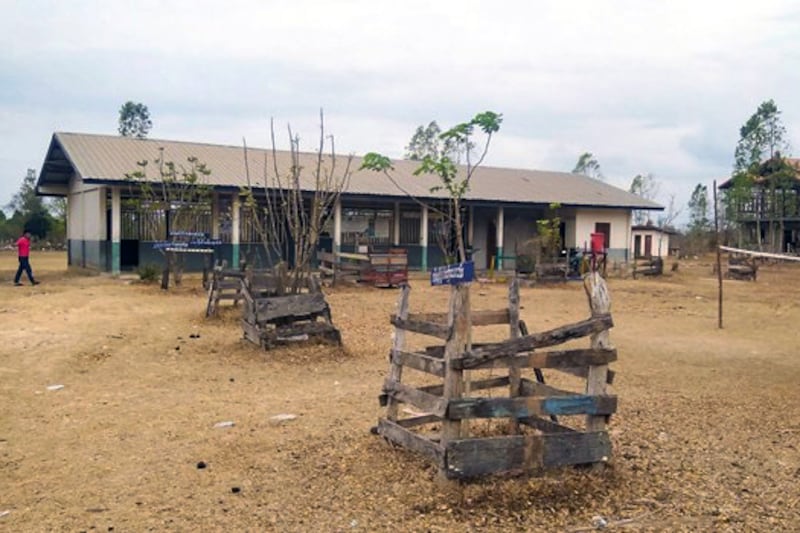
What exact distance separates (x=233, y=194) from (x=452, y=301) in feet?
66.3

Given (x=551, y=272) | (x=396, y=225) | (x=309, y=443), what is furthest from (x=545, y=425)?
(x=396, y=225)

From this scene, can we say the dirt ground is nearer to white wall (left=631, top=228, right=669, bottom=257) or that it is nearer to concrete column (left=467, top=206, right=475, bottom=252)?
concrete column (left=467, top=206, right=475, bottom=252)

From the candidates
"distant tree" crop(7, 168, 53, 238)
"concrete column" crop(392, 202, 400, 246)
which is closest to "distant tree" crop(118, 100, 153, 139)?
"distant tree" crop(7, 168, 53, 238)

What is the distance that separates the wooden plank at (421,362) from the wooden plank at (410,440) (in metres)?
0.47

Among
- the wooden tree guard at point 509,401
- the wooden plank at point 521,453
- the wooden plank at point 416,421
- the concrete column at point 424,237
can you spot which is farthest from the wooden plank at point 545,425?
the concrete column at point 424,237

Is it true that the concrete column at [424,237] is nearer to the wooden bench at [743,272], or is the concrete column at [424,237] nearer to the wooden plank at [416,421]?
the wooden bench at [743,272]

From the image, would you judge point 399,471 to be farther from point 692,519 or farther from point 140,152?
point 140,152

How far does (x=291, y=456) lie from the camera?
18.6 feet

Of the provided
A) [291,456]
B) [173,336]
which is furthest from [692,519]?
[173,336]

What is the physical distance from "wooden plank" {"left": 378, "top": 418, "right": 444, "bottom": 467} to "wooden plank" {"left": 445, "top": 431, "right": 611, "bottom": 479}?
0.14m

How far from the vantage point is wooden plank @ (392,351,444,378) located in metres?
5.24

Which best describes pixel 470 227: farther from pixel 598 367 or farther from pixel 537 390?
pixel 598 367

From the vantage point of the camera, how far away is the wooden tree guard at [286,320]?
1039 cm

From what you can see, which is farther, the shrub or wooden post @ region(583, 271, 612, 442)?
the shrub
